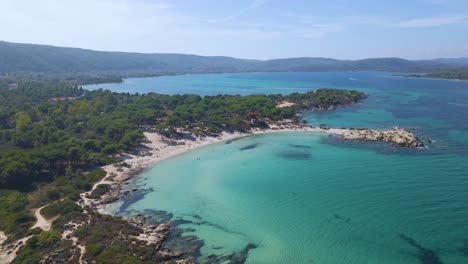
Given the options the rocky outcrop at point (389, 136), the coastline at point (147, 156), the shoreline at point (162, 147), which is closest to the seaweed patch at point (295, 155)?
the shoreline at point (162, 147)

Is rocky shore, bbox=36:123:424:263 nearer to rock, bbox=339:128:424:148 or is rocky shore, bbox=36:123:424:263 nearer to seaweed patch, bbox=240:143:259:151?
rock, bbox=339:128:424:148

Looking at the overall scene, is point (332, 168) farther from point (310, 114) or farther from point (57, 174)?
point (310, 114)

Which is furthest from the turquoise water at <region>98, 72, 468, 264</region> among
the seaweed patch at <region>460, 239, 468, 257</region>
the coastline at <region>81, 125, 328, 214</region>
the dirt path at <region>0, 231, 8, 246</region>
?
the dirt path at <region>0, 231, 8, 246</region>

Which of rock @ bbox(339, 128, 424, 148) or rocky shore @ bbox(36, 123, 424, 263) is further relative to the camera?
rock @ bbox(339, 128, 424, 148)

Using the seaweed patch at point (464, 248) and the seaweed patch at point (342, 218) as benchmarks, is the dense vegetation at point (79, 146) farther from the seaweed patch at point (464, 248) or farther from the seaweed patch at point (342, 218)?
the seaweed patch at point (464, 248)

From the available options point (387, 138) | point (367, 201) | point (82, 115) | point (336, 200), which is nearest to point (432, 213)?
point (367, 201)

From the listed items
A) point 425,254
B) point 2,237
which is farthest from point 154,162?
point 425,254

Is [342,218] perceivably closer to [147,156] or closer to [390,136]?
[390,136]

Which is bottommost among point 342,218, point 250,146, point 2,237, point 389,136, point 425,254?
point 2,237
